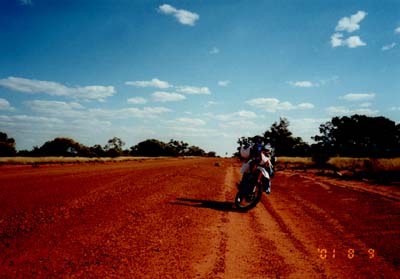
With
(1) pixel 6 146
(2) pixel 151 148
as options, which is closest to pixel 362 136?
(2) pixel 151 148

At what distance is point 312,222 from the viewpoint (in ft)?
22.3

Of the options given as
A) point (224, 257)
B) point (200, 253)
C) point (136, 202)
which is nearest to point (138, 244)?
point (200, 253)

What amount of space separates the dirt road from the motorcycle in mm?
329

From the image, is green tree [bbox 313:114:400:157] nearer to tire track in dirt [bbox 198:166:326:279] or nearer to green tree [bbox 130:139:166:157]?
green tree [bbox 130:139:166:157]

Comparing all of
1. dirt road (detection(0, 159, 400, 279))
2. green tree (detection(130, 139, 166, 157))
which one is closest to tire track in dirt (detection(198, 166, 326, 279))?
dirt road (detection(0, 159, 400, 279))

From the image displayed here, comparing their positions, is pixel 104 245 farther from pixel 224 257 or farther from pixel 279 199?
pixel 279 199

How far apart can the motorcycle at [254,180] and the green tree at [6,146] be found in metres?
68.8

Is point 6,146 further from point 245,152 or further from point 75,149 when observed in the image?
point 245,152

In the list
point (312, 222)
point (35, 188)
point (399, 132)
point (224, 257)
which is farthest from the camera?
point (399, 132)

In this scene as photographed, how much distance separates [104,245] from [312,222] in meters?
4.35

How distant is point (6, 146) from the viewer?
6594 cm

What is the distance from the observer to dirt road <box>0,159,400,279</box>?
392cm

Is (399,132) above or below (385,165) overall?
above

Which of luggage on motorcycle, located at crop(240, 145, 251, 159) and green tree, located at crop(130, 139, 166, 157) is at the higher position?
green tree, located at crop(130, 139, 166, 157)
